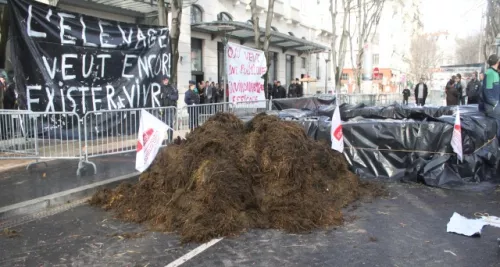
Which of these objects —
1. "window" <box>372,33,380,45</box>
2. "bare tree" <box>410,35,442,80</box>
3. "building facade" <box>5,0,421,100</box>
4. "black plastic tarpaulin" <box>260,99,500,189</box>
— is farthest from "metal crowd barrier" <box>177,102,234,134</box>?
"bare tree" <box>410,35,442,80</box>

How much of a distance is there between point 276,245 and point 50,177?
4841 millimetres

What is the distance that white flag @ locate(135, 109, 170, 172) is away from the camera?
613cm

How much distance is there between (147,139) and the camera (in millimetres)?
6277

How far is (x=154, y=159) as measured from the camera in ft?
21.5

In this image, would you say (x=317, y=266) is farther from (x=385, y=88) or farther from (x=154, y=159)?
(x=385, y=88)

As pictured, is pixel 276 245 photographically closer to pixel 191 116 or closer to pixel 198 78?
pixel 191 116

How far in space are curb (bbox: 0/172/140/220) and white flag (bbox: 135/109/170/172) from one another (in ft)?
3.58

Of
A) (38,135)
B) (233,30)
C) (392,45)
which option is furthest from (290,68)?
(392,45)

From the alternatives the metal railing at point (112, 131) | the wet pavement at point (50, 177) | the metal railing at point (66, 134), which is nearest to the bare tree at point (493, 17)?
the metal railing at point (112, 131)

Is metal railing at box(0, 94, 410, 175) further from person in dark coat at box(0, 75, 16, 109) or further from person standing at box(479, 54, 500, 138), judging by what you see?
person standing at box(479, 54, 500, 138)

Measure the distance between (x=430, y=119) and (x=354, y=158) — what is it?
165 cm

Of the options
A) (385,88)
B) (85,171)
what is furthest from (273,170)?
(385,88)

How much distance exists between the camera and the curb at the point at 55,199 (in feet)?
18.3

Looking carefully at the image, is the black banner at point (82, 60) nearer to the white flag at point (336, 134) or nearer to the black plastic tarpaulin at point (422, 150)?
the black plastic tarpaulin at point (422, 150)
